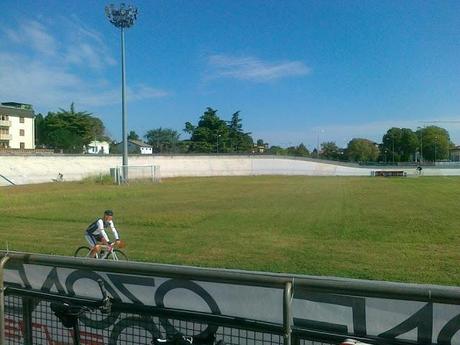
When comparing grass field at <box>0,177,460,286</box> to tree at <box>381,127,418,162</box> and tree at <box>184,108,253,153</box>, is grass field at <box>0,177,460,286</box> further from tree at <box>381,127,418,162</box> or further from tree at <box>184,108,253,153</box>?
tree at <box>381,127,418,162</box>

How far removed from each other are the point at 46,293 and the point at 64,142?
10869 centimetres

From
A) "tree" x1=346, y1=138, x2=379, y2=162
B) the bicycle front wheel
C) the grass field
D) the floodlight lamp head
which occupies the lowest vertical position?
the grass field

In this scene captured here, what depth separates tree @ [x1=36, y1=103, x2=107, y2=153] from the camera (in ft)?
353

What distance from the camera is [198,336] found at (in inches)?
128

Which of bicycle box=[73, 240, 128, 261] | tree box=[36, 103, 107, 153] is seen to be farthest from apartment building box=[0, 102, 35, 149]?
bicycle box=[73, 240, 128, 261]

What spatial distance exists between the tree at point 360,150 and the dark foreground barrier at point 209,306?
157m

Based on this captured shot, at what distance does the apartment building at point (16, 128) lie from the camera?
10206 cm

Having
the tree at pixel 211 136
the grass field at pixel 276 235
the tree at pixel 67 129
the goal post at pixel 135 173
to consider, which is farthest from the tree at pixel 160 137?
the grass field at pixel 276 235

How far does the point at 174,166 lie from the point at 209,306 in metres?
86.9

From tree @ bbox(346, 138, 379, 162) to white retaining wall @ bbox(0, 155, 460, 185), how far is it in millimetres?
55229

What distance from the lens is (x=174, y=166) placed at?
3531 inches

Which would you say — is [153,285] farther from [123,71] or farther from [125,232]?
[123,71]

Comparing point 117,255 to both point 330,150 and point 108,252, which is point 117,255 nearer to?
point 108,252

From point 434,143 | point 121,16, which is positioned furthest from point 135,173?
point 434,143
